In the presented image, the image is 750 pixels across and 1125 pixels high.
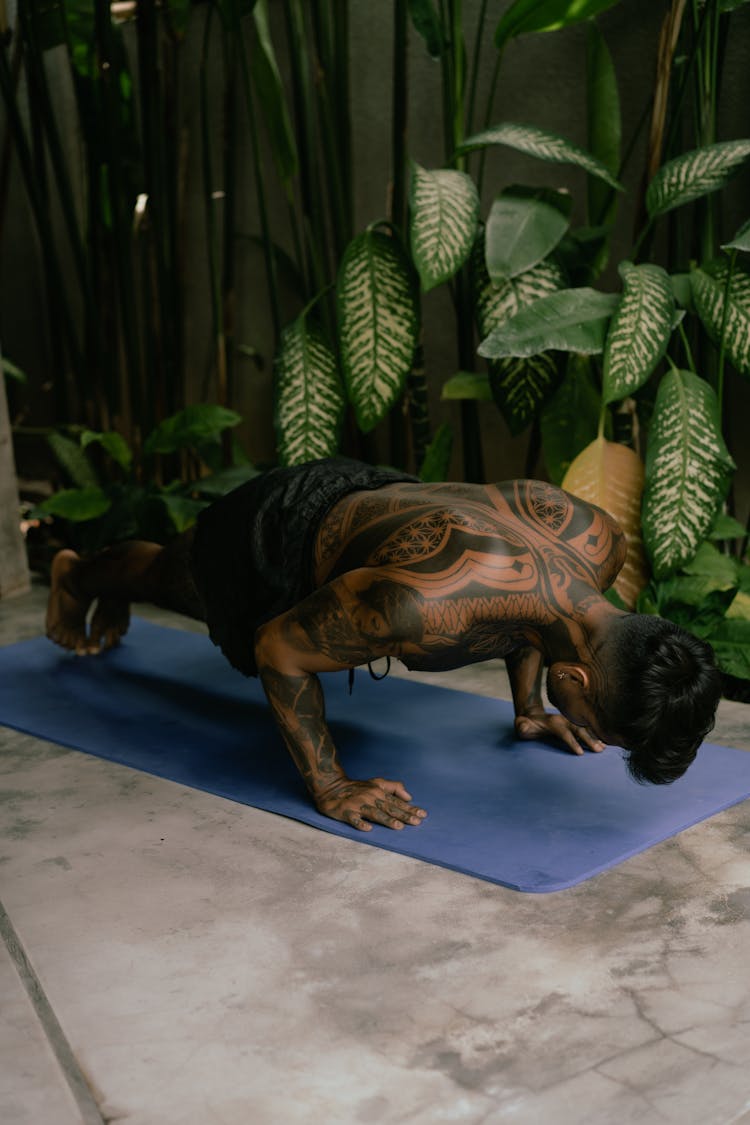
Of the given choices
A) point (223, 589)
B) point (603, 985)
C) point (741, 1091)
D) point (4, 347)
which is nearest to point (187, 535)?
point (223, 589)

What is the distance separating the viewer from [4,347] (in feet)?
19.8

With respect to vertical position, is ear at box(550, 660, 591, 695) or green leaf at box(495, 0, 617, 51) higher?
green leaf at box(495, 0, 617, 51)

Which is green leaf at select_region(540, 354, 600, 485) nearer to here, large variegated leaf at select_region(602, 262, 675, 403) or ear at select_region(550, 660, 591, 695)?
large variegated leaf at select_region(602, 262, 675, 403)

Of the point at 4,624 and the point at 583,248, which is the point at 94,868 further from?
the point at 583,248

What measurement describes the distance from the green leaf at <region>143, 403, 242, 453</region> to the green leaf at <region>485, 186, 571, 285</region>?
3.39 ft

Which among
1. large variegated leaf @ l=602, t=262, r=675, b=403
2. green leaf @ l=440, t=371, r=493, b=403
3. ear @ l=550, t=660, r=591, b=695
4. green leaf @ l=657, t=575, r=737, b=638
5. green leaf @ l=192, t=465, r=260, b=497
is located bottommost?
green leaf @ l=657, t=575, r=737, b=638

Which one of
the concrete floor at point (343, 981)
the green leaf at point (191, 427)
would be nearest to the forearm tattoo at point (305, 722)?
the concrete floor at point (343, 981)

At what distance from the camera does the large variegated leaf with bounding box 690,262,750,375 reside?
3023 millimetres

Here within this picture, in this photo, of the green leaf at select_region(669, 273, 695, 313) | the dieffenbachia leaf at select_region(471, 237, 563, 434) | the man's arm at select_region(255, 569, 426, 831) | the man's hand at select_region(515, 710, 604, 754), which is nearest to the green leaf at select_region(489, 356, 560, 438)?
the dieffenbachia leaf at select_region(471, 237, 563, 434)

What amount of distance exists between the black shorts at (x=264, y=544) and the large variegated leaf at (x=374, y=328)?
67cm

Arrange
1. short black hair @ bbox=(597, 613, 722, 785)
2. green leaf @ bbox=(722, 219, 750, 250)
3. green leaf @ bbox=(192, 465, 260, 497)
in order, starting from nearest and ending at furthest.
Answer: short black hair @ bbox=(597, 613, 722, 785) < green leaf @ bbox=(722, 219, 750, 250) < green leaf @ bbox=(192, 465, 260, 497)

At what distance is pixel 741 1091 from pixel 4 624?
8.99 feet

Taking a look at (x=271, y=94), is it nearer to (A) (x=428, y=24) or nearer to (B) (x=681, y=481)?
(A) (x=428, y=24)

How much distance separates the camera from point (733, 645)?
9.83 ft
